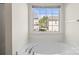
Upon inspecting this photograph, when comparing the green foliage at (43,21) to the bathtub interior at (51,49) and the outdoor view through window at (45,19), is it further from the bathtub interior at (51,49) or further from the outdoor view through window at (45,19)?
the bathtub interior at (51,49)

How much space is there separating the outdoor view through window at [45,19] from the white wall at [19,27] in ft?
0.38

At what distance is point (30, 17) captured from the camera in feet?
5.62

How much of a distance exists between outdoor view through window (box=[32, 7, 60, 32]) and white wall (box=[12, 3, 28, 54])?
12cm

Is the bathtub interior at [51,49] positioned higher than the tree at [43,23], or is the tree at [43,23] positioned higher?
the tree at [43,23]

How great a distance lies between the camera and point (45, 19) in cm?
173

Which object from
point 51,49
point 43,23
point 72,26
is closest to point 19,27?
point 43,23

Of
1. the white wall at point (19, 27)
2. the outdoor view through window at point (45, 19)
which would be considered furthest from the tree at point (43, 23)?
the white wall at point (19, 27)

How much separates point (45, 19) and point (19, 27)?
35cm

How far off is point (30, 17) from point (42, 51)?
457mm

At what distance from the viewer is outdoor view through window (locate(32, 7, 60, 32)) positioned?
172 cm

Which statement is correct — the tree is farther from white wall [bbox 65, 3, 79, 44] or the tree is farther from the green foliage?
white wall [bbox 65, 3, 79, 44]

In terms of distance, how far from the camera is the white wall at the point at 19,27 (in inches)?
67.0

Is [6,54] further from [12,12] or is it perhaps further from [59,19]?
[59,19]
